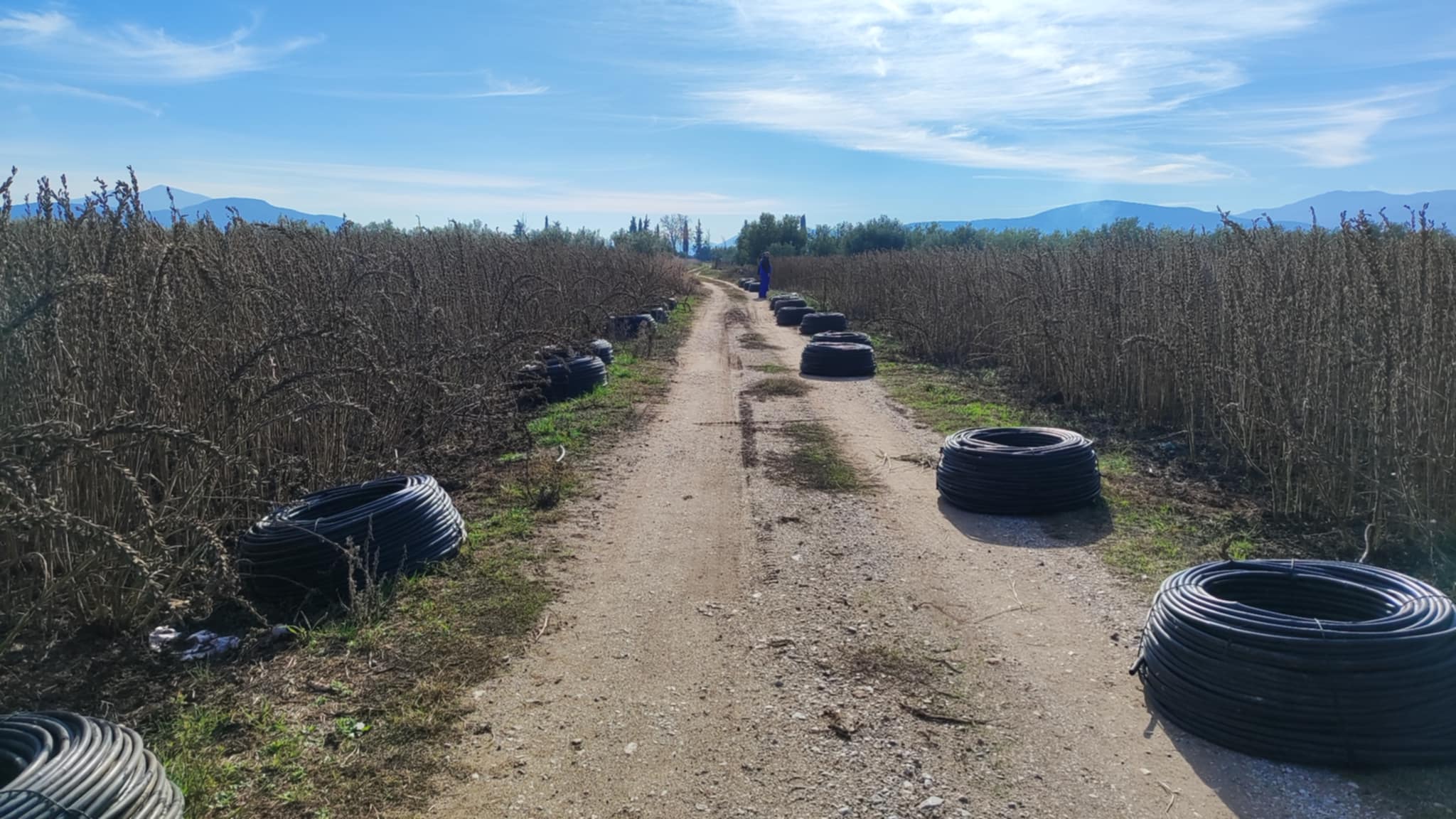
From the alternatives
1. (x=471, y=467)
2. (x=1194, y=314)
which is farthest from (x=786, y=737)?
(x=1194, y=314)

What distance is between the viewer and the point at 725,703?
3.70m

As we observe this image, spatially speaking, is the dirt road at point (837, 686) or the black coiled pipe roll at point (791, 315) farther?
the black coiled pipe roll at point (791, 315)

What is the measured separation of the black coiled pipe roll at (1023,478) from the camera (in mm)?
6289

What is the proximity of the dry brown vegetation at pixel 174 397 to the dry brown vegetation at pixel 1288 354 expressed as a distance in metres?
5.85

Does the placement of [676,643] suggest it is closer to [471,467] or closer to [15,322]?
[15,322]

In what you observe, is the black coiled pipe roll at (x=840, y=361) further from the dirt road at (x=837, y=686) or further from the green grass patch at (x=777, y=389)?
the dirt road at (x=837, y=686)

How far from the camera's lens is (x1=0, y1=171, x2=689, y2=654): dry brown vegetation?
12.4ft

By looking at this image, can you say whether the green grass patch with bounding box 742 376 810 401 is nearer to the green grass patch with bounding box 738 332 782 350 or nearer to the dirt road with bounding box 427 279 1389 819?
the green grass patch with bounding box 738 332 782 350

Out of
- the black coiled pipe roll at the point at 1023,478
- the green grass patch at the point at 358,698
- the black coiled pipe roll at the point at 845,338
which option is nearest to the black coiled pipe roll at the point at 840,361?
the black coiled pipe roll at the point at 845,338

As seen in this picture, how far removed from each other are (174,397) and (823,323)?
15746 millimetres

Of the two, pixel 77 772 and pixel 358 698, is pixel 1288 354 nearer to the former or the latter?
pixel 358 698

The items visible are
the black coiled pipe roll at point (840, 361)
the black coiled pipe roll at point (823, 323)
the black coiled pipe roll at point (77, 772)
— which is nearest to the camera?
the black coiled pipe roll at point (77, 772)

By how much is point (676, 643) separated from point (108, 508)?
2.86 m

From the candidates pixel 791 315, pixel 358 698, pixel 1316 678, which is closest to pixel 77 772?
pixel 358 698
